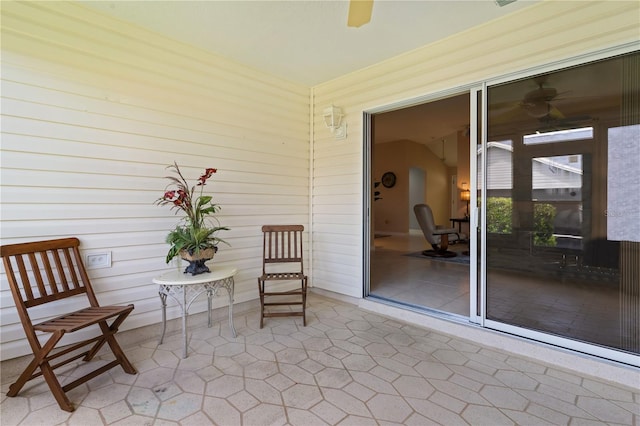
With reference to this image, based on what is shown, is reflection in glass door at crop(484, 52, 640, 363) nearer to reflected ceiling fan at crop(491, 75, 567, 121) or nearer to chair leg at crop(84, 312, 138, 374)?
reflected ceiling fan at crop(491, 75, 567, 121)

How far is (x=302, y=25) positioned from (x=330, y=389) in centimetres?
307

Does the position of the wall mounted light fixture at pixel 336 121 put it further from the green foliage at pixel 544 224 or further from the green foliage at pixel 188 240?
the green foliage at pixel 544 224

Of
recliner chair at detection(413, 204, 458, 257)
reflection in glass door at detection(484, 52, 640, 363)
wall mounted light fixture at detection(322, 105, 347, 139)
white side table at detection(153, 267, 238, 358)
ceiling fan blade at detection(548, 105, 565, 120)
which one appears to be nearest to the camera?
reflection in glass door at detection(484, 52, 640, 363)

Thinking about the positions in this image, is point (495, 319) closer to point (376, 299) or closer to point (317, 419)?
point (376, 299)

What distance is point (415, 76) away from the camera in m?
3.21

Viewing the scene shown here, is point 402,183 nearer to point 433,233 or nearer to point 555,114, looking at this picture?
point 433,233

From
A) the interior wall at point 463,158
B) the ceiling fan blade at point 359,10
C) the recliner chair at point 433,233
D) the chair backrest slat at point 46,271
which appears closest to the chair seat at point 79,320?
the chair backrest slat at point 46,271

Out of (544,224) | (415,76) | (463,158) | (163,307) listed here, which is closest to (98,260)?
(163,307)

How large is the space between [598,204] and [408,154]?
8.34 metres

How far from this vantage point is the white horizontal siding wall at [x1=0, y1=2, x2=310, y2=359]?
2242mm

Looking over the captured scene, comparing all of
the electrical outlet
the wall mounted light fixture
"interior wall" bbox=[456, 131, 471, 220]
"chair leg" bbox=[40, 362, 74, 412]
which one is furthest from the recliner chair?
"chair leg" bbox=[40, 362, 74, 412]

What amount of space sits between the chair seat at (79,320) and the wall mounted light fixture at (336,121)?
299 cm

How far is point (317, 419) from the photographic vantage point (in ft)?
5.73

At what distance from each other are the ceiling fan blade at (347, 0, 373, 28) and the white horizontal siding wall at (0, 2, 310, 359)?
1.72 metres
